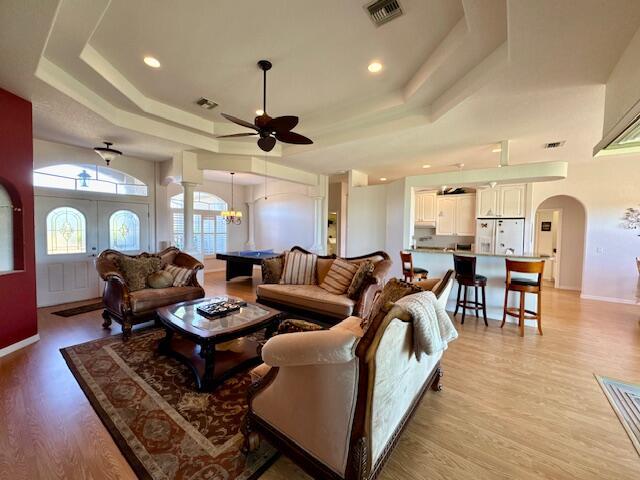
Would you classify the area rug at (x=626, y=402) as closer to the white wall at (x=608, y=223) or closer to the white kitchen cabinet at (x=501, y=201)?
the white wall at (x=608, y=223)

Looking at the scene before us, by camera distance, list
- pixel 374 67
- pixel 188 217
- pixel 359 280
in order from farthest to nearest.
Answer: pixel 188 217 → pixel 359 280 → pixel 374 67

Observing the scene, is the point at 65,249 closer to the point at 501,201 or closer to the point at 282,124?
the point at 282,124

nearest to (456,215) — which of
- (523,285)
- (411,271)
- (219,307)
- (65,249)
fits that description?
(411,271)

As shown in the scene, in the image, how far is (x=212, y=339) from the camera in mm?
2223

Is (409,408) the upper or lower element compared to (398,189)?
lower

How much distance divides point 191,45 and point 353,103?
206 centimetres

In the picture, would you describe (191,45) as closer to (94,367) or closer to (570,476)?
(94,367)

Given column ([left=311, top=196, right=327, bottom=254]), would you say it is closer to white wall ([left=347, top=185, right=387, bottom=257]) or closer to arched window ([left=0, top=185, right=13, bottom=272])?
white wall ([left=347, top=185, right=387, bottom=257])

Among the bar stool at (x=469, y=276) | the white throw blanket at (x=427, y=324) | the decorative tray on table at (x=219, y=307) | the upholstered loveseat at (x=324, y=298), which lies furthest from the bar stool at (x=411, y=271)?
the white throw blanket at (x=427, y=324)

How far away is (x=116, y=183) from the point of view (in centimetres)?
546

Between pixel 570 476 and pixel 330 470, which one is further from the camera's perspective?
pixel 570 476

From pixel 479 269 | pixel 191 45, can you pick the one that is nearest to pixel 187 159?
pixel 191 45

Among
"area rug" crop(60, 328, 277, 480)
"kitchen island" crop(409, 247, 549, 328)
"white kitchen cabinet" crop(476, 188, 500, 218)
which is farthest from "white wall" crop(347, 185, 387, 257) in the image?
"area rug" crop(60, 328, 277, 480)

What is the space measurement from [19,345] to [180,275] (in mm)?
1784
